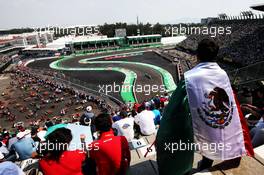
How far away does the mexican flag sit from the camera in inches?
101

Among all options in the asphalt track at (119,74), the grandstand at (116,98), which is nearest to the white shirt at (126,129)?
the grandstand at (116,98)

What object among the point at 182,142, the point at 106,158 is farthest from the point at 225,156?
the point at 106,158

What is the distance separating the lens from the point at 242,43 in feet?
138

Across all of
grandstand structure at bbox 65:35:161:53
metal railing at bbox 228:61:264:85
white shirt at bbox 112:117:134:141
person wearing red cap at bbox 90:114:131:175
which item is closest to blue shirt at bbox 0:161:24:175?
person wearing red cap at bbox 90:114:131:175

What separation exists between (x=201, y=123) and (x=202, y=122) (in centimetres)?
1

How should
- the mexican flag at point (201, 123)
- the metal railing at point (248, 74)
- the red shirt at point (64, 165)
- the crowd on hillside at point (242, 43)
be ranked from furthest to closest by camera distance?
the crowd on hillside at point (242, 43) → the metal railing at point (248, 74) → the red shirt at point (64, 165) → the mexican flag at point (201, 123)

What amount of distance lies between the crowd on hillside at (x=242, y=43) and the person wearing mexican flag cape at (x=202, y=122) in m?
31.0

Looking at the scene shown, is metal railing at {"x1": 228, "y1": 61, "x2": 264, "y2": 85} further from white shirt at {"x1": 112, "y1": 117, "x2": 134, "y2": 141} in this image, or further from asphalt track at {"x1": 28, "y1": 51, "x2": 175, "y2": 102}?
asphalt track at {"x1": 28, "y1": 51, "x2": 175, "y2": 102}

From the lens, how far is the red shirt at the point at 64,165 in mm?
3035

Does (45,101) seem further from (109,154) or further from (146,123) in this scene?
(109,154)

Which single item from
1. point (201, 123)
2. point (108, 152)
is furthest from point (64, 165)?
point (201, 123)

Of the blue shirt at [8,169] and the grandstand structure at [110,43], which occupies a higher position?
the grandstand structure at [110,43]

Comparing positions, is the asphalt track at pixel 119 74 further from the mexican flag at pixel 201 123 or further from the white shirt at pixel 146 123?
the mexican flag at pixel 201 123

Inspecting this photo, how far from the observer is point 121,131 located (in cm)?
647
